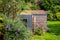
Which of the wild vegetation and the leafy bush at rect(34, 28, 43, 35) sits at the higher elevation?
the wild vegetation

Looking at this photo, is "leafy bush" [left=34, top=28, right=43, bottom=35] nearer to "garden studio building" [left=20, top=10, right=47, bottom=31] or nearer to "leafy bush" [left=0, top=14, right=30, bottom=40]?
"garden studio building" [left=20, top=10, right=47, bottom=31]

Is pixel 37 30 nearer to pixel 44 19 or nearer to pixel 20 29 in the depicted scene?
pixel 44 19

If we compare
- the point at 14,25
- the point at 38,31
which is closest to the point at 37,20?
the point at 38,31

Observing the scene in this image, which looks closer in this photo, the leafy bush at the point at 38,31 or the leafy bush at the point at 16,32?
the leafy bush at the point at 16,32

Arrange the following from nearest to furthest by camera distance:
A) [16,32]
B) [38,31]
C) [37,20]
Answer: [16,32]
[38,31]
[37,20]

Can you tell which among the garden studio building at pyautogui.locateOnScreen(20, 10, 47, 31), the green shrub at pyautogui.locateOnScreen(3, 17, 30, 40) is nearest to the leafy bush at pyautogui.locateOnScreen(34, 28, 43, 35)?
the garden studio building at pyautogui.locateOnScreen(20, 10, 47, 31)

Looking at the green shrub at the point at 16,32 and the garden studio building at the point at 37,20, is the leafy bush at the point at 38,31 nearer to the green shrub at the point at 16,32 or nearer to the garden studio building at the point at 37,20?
the garden studio building at the point at 37,20

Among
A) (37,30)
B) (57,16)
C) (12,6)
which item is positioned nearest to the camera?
(12,6)

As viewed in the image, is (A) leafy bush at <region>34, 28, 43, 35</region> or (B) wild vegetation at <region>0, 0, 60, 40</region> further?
(A) leafy bush at <region>34, 28, 43, 35</region>

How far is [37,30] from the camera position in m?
17.4

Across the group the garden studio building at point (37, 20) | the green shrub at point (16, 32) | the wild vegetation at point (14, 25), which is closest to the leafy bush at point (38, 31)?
the wild vegetation at point (14, 25)

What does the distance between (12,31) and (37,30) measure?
18.7 ft

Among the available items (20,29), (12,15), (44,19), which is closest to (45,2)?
(44,19)

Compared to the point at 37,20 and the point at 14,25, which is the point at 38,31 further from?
the point at 14,25
